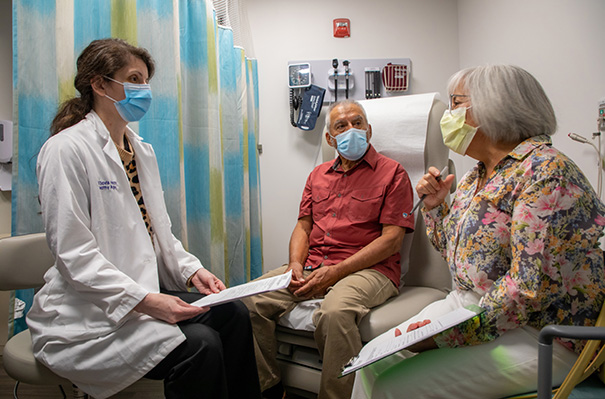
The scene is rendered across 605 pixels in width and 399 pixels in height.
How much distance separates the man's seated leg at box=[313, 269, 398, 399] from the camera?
1342mm

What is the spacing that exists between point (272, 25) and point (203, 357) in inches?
90.6

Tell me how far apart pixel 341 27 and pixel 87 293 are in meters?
2.26

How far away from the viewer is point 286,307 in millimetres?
1556

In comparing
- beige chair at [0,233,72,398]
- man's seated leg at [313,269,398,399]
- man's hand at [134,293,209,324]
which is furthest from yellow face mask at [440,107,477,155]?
beige chair at [0,233,72,398]

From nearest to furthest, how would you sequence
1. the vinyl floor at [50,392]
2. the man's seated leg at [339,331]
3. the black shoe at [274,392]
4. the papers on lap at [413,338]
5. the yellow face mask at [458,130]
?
1. the papers on lap at [413,338]
2. the yellow face mask at [458,130]
3. the man's seated leg at [339,331]
4. the black shoe at [274,392]
5. the vinyl floor at [50,392]

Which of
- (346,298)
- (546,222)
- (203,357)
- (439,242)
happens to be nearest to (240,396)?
(203,357)

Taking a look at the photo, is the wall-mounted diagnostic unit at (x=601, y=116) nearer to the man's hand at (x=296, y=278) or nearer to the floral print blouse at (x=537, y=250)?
the floral print blouse at (x=537, y=250)

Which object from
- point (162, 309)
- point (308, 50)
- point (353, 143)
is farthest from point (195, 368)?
point (308, 50)

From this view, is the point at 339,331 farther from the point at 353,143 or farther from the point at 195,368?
the point at 353,143

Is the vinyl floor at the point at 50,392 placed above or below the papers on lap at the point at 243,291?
below

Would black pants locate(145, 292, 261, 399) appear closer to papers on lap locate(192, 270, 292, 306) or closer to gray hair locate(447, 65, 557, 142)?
papers on lap locate(192, 270, 292, 306)

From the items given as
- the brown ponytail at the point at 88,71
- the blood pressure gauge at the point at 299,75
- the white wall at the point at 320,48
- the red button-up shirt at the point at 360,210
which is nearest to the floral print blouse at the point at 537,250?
the red button-up shirt at the point at 360,210

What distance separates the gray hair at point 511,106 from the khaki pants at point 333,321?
0.71 metres

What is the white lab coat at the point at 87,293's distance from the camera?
3.30 feet
